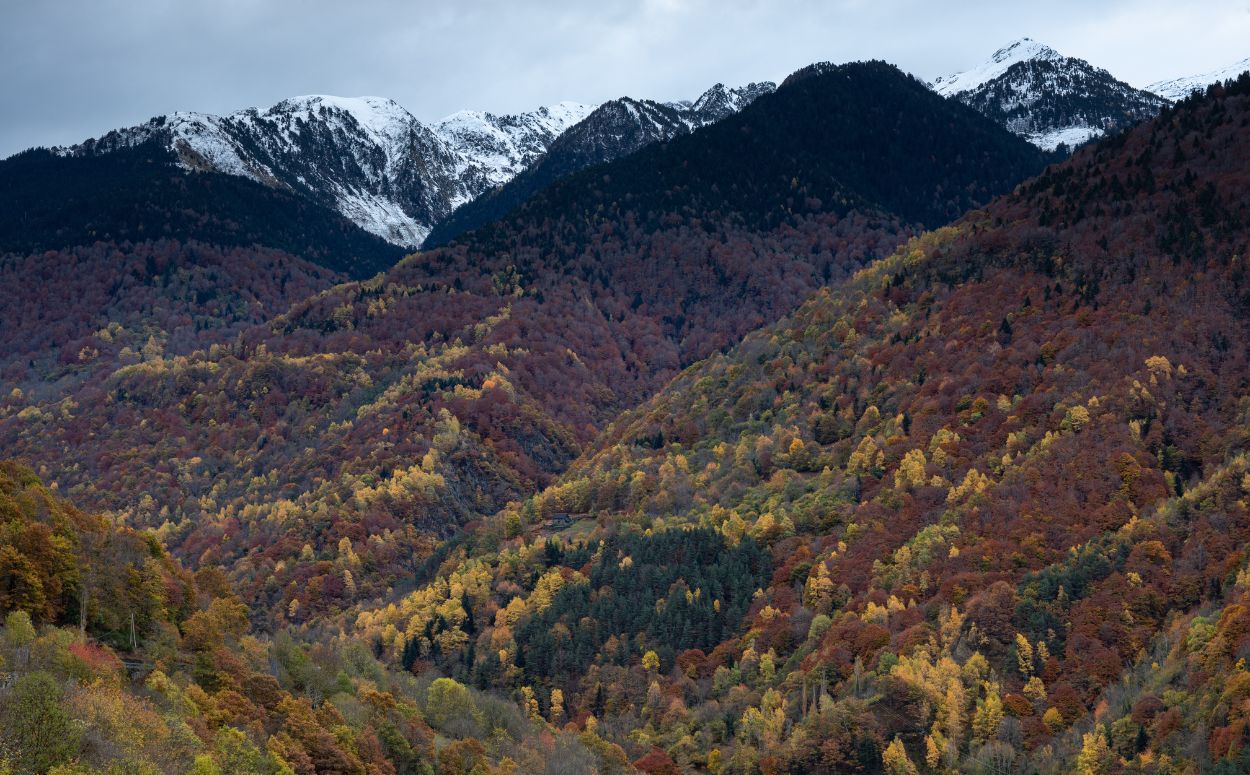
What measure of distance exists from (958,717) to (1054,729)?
40.3 ft

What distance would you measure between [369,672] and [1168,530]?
121m

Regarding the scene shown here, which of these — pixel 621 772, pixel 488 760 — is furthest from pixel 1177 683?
pixel 488 760

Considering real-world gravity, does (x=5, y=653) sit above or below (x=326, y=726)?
above

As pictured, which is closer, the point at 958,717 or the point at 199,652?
the point at 199,652

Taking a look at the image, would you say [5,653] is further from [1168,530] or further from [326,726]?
[1168,530]

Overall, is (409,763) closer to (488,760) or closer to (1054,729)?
(488,760)

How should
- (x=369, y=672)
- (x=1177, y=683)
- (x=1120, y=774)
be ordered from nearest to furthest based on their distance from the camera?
(x=1120, y=774), (x=1177, y=683), (x=369, y=672)

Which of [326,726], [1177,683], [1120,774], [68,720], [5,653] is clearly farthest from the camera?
[1177,683]

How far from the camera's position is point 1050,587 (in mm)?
180250

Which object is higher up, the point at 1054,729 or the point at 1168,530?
the point at 1168,530

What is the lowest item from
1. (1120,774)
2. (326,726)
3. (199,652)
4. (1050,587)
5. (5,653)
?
(1120,774)

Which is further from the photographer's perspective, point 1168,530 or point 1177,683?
point 1168,530

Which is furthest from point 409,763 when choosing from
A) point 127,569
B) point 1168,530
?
point 1168,530

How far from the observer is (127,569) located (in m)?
127
